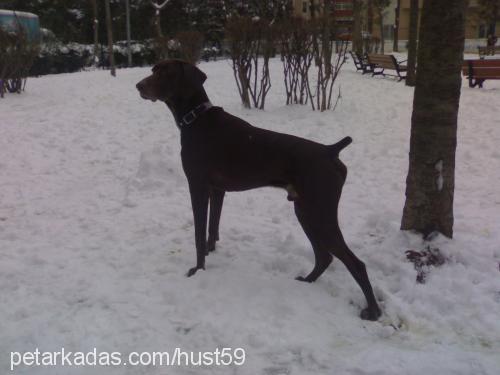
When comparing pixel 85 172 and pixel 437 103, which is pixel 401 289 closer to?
pixel 437 103

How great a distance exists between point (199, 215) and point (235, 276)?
0.50 meters

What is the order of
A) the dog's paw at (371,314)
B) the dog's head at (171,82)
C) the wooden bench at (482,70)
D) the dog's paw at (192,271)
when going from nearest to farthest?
1. the dog's paw at (371,314)
2. the dog's head at (171,82)
3. the dog's paw at (192,271)
4. the wooden bench at (482,70)

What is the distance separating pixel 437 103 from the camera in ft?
11.7

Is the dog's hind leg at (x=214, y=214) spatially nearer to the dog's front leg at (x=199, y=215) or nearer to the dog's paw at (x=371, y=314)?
the dog's front leg at (x=199, y=215)

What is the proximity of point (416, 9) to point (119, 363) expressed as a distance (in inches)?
563

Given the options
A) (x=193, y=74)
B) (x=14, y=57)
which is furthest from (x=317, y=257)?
(x=14, y=57)

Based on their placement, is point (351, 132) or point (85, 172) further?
point (351, 132)

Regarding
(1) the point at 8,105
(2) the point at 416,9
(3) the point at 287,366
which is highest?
(2) the point at 416,9

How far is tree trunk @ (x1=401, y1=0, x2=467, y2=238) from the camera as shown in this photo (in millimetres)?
3482

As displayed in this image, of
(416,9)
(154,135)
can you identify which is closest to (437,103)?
(154,135)


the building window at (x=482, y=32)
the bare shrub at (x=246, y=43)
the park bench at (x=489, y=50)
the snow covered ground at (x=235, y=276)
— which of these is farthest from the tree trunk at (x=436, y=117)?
the building window at (x=482, y=32)

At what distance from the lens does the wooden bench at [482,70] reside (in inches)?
505

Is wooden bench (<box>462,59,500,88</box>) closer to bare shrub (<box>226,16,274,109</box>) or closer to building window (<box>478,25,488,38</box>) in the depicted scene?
bare shrub (<box>226,16,274,109</box>)

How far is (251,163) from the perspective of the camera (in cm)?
318
